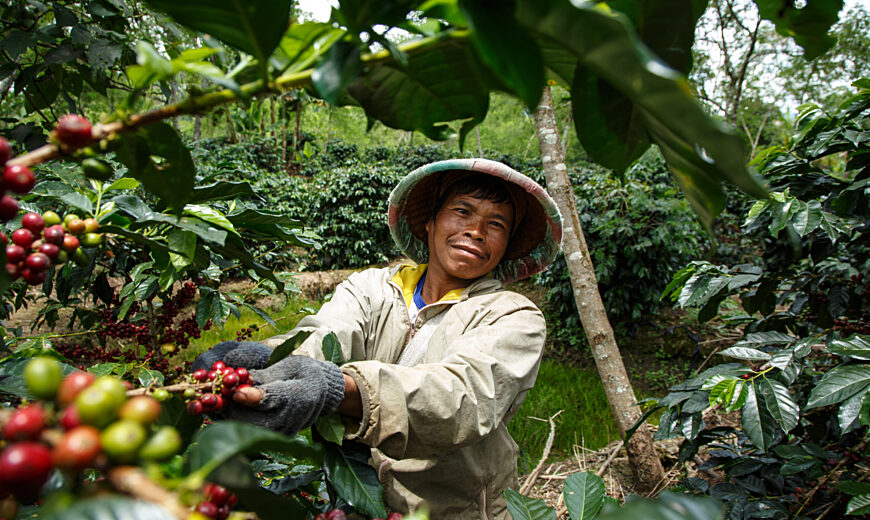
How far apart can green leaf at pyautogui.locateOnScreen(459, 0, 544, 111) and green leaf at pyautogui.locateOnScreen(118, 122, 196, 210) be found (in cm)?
39

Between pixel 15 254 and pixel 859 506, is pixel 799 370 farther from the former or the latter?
pixel 15 254

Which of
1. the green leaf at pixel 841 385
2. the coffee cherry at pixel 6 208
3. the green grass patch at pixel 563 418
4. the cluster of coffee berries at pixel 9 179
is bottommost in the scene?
the green grass patch at pixel 563 418

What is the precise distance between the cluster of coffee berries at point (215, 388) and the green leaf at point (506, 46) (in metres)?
0.63

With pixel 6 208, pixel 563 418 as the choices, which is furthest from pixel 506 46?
pixel 563 418

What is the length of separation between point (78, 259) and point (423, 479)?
1299mm

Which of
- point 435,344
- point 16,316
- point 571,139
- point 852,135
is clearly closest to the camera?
point 852,135

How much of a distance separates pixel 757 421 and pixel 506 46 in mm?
1519

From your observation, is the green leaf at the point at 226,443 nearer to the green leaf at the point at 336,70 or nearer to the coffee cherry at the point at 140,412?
the coffee cherry at the point at 140,412

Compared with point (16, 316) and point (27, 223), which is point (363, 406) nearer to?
point (27, 223)

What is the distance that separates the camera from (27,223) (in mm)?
612

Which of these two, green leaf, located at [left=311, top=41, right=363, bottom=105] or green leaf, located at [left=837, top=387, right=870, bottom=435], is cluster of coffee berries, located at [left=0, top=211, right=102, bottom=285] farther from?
green leaf, located at [left=837, top=387, right=870, bottom=435]

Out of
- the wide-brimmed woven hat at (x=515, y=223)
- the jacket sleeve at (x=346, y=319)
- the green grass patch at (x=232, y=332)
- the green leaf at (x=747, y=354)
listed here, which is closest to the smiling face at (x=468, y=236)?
the wide-brimmed woven hat at (x=515, y=223)

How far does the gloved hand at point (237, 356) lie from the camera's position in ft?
3.52

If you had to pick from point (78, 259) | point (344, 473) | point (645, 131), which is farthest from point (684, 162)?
point (344, 473)
